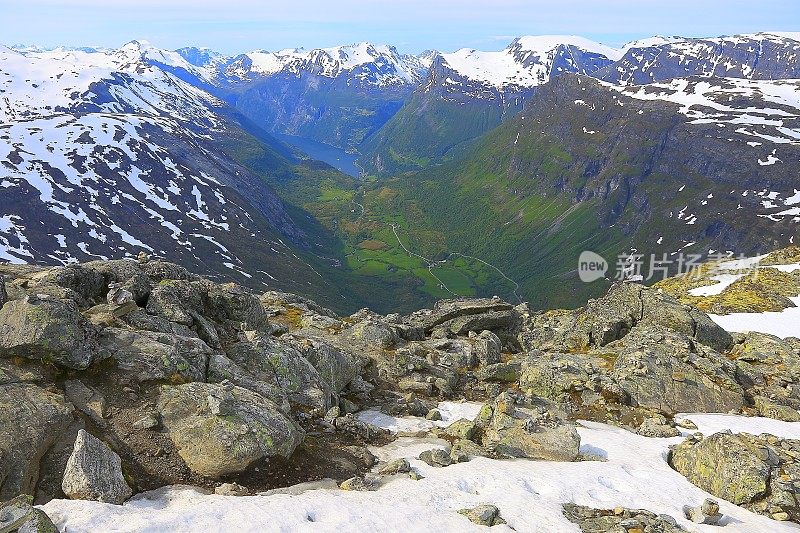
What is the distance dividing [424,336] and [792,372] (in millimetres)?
31985

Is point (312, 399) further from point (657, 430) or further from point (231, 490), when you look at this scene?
point (657, 430)

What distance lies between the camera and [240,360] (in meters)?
30.0

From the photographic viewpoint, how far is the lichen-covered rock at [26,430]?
15648mm

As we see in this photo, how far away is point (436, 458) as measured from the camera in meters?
23.3

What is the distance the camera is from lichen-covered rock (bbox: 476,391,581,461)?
25.1m

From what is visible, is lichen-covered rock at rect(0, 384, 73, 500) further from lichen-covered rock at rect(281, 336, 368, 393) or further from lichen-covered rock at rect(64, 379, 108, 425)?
lichen-covered rock at rect(281, 336, 368, 393)

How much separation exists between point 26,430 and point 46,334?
5536 millimetres

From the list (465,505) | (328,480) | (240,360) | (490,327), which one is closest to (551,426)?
(465,505)

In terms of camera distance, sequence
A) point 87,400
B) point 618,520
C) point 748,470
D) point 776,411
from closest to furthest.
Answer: point 618,520
point 87,400
point 748,470
point 776,411

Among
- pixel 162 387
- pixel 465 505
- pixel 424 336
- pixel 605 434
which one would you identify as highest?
pixel 162 387

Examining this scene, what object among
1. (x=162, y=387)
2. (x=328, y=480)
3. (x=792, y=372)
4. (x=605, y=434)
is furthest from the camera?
(x=792, y=372)

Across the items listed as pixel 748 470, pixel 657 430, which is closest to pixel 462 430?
pixel 657 430

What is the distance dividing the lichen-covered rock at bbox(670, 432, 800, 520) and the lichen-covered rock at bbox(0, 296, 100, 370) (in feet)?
94.5

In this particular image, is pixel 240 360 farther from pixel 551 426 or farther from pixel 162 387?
pixel 551 426
